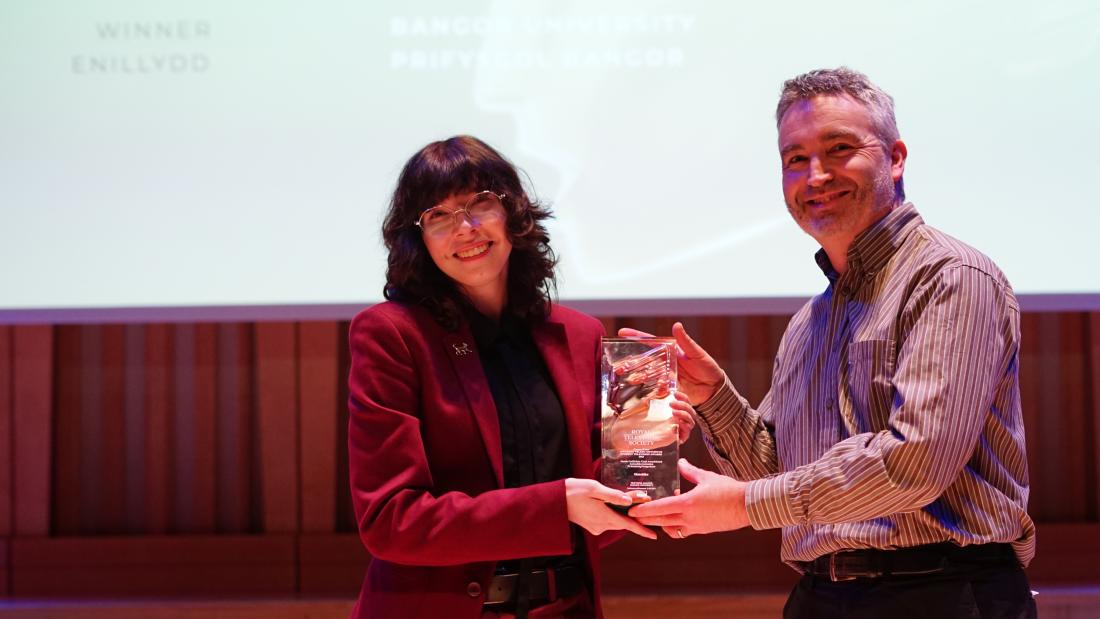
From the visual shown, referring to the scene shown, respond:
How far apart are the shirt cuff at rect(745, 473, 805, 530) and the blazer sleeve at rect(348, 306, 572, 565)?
0.30 m

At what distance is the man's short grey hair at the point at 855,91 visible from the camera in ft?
5.17

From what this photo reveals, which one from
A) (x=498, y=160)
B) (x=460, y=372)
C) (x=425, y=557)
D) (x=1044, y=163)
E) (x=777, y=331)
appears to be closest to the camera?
(x=425, y=557)

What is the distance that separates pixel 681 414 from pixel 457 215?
48cm

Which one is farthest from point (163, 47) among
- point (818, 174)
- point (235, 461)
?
point (818, 174)

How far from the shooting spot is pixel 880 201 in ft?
5.18

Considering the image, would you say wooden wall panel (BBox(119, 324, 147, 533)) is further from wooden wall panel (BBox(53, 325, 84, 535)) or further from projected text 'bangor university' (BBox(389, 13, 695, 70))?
projected text 'bangor university' (BBox(389, 13, 695, 70))

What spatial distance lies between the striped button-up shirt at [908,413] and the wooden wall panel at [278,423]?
2.14 meters

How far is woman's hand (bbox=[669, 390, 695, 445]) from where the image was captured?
1.46 m

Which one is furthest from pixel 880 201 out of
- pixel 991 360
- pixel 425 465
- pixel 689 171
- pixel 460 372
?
pixel 689 171

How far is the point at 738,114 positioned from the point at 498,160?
1549 millimetres

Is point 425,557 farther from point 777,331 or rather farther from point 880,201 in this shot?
point 777,331

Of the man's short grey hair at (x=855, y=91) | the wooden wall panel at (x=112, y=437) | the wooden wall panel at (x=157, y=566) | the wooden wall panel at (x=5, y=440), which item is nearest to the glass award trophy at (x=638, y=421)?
the man's short grey hair at (x=855, y=91)

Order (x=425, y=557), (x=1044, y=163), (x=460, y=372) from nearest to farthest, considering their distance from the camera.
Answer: (x=425, y=557) → (x=460, y=372) → (x=1044, y=163)

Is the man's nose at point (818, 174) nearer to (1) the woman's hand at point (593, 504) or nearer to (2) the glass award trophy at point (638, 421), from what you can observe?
(2) the glass award trophy at point (638, 421)
